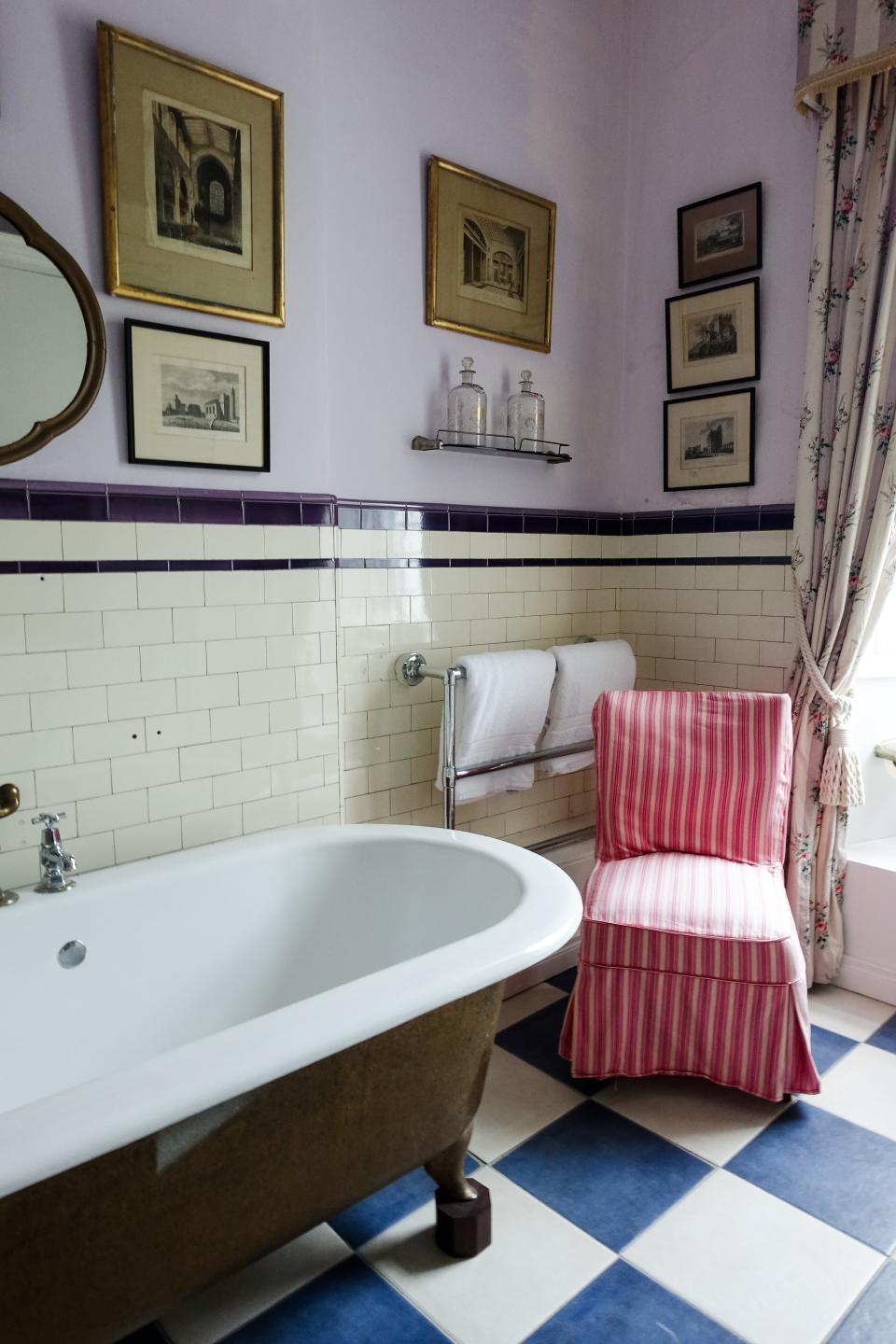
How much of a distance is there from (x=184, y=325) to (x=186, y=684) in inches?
30.7

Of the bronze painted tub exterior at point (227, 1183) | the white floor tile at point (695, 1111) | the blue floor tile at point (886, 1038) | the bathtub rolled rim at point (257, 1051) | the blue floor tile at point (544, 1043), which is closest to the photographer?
the bathtub rolled rim at point (257, 1051)

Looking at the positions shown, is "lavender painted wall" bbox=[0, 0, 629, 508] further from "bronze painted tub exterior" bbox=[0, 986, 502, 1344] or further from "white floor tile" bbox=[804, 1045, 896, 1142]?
"white floor tile" bbox=[804, 1045, 896, 1142]

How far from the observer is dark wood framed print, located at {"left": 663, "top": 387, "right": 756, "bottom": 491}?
2746 mm

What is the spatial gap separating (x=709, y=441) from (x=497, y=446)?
2.37 ft

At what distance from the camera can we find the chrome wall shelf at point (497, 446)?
8.01ft

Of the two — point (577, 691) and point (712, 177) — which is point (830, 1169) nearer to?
point (577, 691)

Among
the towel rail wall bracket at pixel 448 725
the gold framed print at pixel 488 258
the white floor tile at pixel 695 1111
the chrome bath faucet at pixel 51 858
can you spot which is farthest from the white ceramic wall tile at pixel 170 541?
the white floor tile at pixel 695 1111

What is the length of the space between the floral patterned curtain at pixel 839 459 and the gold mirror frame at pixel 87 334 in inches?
72.2

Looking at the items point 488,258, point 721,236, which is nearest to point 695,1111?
point 488,258

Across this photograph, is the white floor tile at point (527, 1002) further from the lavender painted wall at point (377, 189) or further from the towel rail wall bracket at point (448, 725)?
the lavender painted wall at point (377, 189)

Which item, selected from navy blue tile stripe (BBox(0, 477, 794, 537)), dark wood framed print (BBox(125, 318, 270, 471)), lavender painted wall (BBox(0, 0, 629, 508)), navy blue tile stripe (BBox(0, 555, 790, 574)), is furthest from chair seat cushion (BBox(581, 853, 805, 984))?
dark wood framed print (BBox(125, 318, 270, 471))

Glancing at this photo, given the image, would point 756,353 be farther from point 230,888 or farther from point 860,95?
point 230,888

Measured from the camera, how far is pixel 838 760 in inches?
97.2

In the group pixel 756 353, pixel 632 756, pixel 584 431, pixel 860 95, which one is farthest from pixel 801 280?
pixel 632 756
